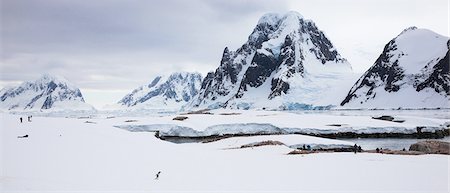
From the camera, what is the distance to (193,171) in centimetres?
1778

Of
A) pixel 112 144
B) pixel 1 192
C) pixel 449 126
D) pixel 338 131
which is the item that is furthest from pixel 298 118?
pixel 1 192

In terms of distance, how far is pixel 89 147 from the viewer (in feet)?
76.2

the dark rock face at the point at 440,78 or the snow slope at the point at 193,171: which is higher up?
the dark rock face at the point at 440,78

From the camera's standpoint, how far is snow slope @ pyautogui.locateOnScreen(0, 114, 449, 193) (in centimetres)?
1398

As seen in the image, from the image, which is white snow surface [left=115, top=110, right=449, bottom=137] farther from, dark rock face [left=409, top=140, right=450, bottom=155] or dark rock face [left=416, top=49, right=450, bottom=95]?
dark rock face [left=416, top=49, right=450, bottom=95]

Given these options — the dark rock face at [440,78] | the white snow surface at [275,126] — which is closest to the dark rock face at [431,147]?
the white snow surface at [275,126]

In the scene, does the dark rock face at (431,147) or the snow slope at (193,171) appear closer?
the snow slope at (193,171)

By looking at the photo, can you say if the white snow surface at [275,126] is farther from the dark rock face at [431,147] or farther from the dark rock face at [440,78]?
the dark rock face at [440,78]

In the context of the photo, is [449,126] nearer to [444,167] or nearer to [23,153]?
[444,167]

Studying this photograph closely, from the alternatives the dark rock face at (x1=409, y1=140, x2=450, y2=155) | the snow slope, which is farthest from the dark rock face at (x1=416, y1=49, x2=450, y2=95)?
the snow slope

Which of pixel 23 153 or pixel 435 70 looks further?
pixel 435 70

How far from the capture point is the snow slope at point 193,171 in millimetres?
13984

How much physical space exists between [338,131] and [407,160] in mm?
41008

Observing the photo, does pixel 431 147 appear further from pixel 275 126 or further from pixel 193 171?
pixel 275 126
